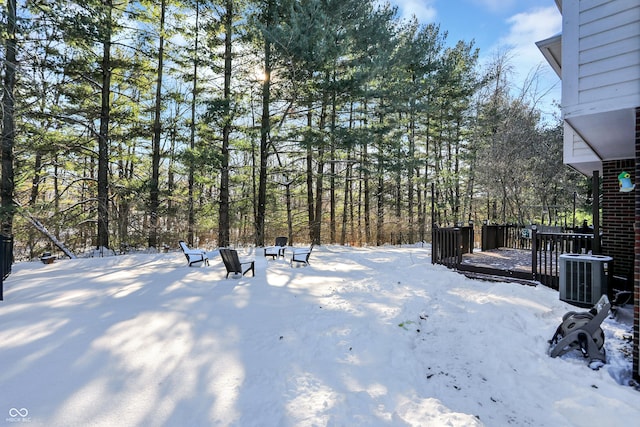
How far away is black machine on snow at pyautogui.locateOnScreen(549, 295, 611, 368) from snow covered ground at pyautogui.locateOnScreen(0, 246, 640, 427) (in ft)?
0.35

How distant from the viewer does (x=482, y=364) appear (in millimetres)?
3314

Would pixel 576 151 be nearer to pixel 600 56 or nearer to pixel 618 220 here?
pixel 618 220

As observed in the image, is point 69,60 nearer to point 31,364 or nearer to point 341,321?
point 31,364

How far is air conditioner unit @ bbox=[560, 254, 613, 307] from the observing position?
15.3 feet

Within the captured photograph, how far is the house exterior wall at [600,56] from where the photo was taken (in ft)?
10.1

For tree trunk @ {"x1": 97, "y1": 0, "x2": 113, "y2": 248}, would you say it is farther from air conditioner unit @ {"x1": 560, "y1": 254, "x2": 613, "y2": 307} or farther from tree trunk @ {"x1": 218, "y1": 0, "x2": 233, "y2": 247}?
air conditioner unit @ {"x1": 560, "y1": 254, "x2": 613, "y2": 307}

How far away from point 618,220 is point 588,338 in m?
4.37

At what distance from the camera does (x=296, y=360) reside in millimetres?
3373

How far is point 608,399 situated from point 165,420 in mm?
3667

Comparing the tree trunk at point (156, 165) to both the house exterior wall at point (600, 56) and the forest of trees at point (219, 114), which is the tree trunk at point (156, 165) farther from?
the house exterior wall at point (600, 56)

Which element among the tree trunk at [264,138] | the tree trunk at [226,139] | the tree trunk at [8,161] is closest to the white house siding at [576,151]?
the tree trunk at [264,138]

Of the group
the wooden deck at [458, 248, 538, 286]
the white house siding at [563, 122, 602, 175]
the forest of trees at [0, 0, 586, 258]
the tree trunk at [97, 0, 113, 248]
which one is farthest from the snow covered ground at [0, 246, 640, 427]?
the forest of trees at [0, 0, 586, 258]

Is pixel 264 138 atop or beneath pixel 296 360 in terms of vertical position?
atop

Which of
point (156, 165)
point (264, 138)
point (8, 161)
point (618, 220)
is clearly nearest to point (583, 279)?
point (618, 220)
